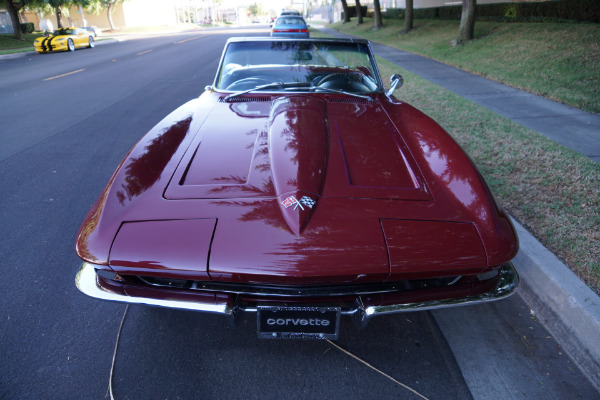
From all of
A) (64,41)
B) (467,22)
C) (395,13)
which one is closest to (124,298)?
(467,22)

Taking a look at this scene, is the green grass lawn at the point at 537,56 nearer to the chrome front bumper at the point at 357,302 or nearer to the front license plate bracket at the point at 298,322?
the chrome front bumper at the point at 357,302

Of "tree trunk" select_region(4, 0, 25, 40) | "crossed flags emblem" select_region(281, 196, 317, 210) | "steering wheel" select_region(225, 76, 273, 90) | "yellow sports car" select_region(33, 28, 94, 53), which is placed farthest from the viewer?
"tree trunk" select_region(4, 0, 25, 40)

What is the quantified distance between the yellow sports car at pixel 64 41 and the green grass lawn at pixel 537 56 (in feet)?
52.2

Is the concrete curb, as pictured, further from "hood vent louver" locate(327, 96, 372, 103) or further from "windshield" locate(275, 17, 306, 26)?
"windshield" locate(275, 17, 306, 26)

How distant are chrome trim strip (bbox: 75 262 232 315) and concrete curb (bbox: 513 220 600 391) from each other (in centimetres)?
171

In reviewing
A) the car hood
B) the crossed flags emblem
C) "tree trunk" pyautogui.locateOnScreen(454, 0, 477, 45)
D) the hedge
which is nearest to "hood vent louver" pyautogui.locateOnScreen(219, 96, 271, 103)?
the car hood

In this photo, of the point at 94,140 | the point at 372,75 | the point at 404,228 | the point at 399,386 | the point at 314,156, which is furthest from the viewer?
the point at 94,140

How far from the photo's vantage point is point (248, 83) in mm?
3152

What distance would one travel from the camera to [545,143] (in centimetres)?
427

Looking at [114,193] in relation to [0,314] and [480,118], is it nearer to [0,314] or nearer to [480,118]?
[0,314]

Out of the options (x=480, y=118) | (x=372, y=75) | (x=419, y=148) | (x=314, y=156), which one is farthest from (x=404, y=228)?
(x=480, y=118)

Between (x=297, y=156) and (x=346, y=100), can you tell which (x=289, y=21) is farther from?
(x=297, y=156)

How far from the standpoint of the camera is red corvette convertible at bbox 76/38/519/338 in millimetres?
1526

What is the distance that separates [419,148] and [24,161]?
4.30 m
